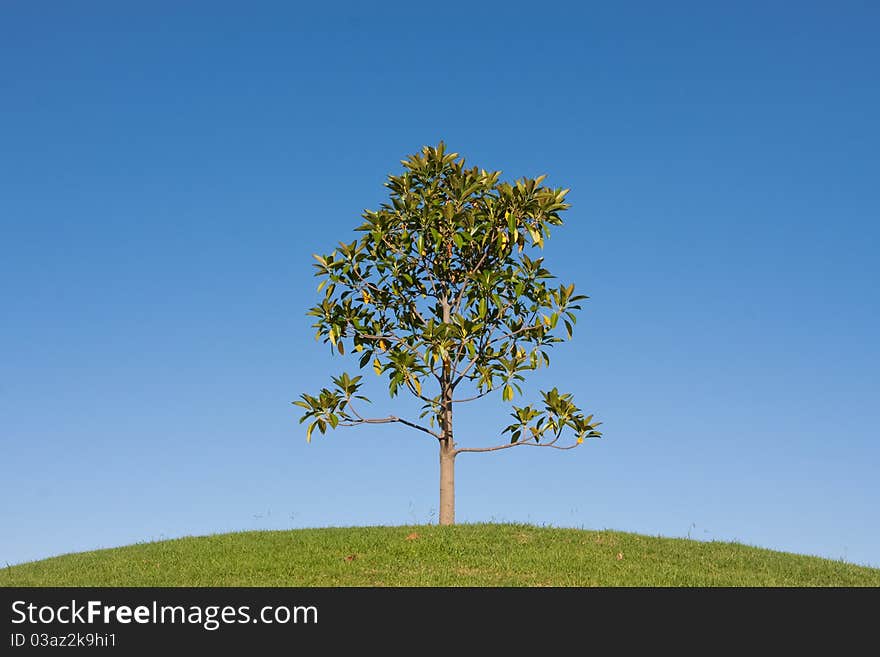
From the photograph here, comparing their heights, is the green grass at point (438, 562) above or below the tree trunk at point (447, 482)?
below

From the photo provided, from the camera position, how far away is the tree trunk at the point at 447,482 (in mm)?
23031

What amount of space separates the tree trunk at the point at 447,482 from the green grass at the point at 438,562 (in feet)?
2.87

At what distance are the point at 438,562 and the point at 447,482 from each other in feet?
15.9

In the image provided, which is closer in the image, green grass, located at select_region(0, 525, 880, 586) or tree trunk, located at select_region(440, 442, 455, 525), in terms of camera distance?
green grass, located at select_region(0, 525, 880, 586)

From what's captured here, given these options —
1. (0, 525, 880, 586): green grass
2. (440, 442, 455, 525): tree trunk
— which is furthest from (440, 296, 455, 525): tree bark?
(0, 525, 880, 586): green grass

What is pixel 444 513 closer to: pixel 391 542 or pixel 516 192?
pixel 391 542

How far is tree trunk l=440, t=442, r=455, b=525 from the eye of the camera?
75.6 feet

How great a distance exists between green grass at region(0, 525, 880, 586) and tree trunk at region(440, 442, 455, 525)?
87 centimetres

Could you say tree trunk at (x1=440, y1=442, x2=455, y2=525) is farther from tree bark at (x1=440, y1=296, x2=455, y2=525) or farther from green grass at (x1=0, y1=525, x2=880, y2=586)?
green grass at (x1=0, y1=525, x2=880, y2=586)

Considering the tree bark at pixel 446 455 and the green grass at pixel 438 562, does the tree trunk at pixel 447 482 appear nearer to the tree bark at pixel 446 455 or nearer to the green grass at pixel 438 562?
the tree bark at pixel 446 455

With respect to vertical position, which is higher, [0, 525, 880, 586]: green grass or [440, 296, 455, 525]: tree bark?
[440, 296, 455, 525]: tree bark

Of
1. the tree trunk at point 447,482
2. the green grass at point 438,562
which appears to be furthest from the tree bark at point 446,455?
the green grass at point 438,562

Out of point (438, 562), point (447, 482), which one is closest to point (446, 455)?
point (447, 482)
